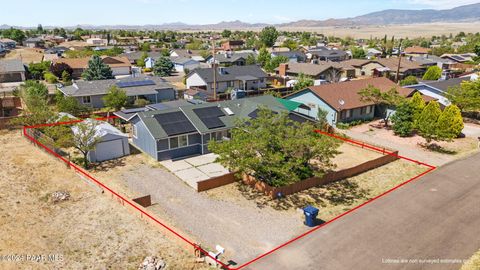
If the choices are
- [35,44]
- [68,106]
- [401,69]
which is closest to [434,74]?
[401,69]

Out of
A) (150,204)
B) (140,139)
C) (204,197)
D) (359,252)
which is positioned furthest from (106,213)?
(359,252)

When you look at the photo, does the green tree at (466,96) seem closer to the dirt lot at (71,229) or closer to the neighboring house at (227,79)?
the neighboring house at (227,79)

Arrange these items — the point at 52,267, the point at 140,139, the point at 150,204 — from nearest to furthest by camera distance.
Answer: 1. the point at 52,267
2. the point at 150,204
3. the point at 140,139

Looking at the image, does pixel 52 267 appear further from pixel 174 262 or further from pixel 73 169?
pixel 73 169

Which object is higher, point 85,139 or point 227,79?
point 227,79

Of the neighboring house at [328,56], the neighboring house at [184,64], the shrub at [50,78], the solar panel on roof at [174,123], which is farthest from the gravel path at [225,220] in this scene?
the neighboring house at [328,56]

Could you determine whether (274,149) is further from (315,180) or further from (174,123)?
(174,123)
